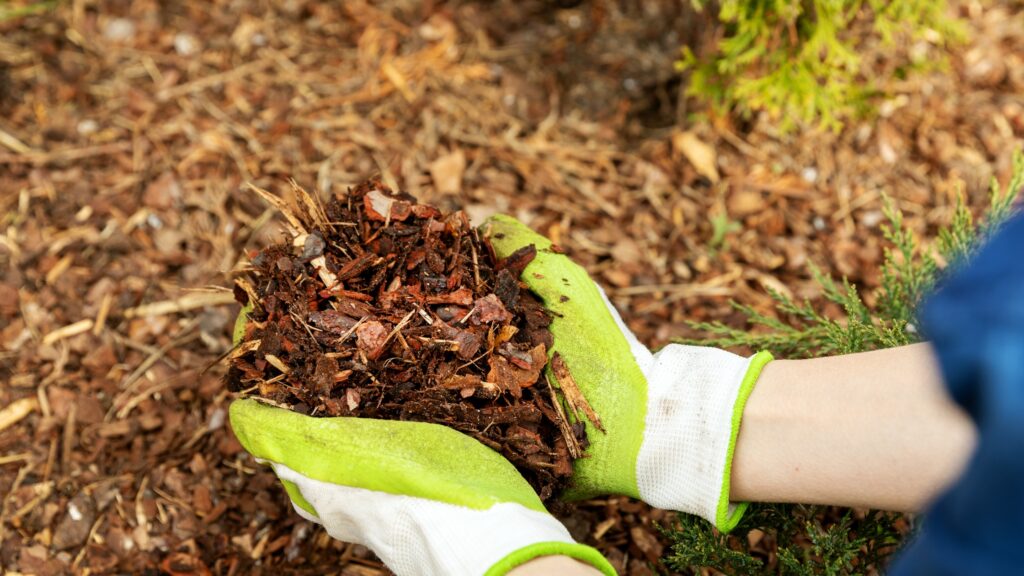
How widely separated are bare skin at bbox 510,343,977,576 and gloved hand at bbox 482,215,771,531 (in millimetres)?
54

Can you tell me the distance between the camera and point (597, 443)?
1.98 metres

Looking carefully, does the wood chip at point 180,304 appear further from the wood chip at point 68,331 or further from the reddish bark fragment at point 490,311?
the reddish bark fragment at point 490,311

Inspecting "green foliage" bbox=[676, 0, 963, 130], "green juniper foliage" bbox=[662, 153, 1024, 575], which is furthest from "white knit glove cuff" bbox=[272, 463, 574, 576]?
"green foliage" bbox=[676, 0, 963, 130]

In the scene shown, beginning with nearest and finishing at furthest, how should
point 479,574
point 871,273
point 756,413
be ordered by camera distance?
point 479,574
point 756,413
point 871,273

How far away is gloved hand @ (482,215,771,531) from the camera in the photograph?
182cm

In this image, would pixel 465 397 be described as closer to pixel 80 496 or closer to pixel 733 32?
pixel 80 496

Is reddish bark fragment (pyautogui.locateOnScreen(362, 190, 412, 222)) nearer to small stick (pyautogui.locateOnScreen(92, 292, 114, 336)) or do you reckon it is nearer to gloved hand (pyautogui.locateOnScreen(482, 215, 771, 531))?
gloved hand (pyautogui.locateOnScreen(482, 215, 771, 531))

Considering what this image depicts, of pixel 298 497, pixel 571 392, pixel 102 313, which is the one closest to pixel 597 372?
pixel 571 392

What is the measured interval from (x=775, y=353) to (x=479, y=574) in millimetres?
1380

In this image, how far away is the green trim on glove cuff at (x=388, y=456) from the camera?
1.65 meters

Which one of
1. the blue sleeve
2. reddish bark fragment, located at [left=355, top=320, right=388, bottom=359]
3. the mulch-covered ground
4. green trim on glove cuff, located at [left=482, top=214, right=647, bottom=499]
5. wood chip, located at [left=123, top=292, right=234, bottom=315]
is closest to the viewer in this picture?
the blue sleeve

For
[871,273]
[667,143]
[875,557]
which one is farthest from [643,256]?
[875,557]

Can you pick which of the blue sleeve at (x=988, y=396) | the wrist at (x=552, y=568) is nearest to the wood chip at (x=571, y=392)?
the wrist at (x=552, y=568)

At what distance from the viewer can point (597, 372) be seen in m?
2.01
